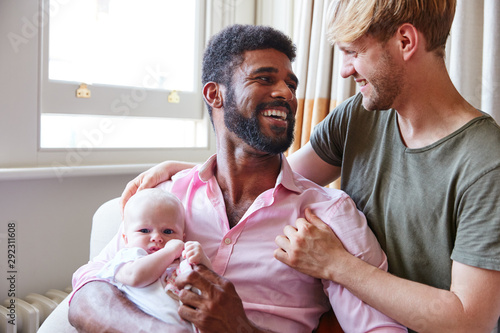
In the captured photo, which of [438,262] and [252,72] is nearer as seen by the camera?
[438,262]

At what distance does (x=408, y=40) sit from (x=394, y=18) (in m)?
0.07

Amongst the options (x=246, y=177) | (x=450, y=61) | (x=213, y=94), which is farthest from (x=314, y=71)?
(x=246, y=177)

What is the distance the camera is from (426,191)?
1.24 metres

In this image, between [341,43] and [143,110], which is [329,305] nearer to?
[341,43]

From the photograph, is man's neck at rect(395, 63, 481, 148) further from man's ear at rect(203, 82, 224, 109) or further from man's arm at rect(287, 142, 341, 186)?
man's ear at rect(203, 82, 224, 109)

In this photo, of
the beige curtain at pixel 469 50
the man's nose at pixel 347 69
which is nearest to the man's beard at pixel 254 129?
the man's nose at pixel 347 69

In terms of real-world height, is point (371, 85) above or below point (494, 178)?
above

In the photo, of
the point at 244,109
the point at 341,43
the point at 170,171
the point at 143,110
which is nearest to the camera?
the point at 341,43

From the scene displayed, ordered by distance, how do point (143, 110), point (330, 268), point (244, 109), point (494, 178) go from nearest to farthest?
1. point (494, 178)
2. point (330, 268)
3. point (244, 109)
4. point (143, 110)

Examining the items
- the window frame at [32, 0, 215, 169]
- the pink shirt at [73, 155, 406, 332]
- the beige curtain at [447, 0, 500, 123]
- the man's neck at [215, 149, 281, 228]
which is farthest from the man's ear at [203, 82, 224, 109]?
the beige curtain at [447, 0, 500, 123]

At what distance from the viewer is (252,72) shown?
143 cm

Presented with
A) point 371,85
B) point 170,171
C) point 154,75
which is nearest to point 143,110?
point 154,75

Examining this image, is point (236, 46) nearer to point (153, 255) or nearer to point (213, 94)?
point (213, 94)

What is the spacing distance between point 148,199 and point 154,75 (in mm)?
1391
